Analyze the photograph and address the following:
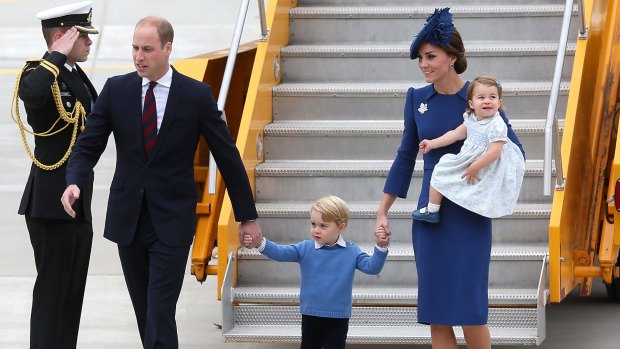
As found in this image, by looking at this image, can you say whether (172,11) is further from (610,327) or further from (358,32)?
(610,327)

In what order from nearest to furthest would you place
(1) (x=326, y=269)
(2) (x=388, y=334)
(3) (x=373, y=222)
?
1. (1) (x=326, y=269)
2. (2) (x=388, y=334)
3. (3) (x=373, y=222)

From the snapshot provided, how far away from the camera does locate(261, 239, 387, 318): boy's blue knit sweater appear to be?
17.3 ft

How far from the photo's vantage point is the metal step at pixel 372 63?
7.61 m

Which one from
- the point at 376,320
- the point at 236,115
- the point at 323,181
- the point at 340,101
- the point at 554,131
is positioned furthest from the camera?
the point at 236,115

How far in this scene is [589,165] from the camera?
23.1ft

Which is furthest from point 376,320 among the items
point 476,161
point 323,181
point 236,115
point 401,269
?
point 236,115

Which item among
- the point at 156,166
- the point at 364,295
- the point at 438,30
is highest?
the point at 438,30

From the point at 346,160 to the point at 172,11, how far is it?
13.0 meters

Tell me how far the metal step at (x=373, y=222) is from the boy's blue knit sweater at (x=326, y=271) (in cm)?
141

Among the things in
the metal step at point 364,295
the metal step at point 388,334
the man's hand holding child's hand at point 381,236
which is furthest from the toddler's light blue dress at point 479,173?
the metal step at point 364,295

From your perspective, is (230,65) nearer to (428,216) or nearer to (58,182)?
(58,182)

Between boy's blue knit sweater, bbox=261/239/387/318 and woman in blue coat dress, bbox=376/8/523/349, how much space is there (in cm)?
25

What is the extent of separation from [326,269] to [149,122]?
0.94 meters

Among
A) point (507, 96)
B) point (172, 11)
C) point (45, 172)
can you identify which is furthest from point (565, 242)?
Answer: point (172, 11)
